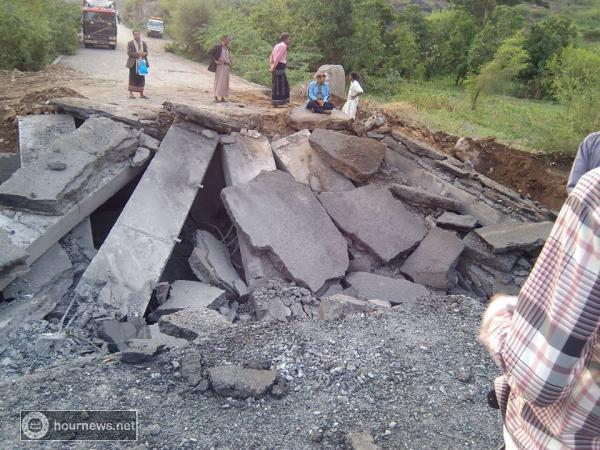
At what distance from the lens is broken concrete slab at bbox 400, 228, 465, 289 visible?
6.16 meters

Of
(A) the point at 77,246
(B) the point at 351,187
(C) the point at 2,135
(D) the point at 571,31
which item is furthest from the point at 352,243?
(D) the point at 571,31

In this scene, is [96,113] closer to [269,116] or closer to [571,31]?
[269,116]

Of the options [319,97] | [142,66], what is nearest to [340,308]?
[319,97]

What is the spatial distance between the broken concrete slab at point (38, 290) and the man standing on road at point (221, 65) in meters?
5.46

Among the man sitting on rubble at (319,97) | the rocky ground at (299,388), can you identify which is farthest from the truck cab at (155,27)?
the rocky ground at (299,388)

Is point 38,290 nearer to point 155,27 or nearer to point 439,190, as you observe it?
point 439,190

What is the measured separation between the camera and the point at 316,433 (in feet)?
9.53

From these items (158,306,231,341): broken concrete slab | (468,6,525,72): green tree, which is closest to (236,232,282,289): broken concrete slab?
(158,306,231,341): broken concrete slab

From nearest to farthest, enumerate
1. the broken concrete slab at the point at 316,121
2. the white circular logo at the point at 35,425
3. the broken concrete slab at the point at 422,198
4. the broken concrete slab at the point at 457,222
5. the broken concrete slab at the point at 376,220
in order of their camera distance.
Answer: the white circular logo at the point at 35,425 → the broken concrete slab at the point at 376,220 → the broken concrete slab at the point at 457,222 → the broken concrete slab at the point at 422,198 → the broken concrete slab at the point at 316,121

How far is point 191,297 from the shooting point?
533 centimetres

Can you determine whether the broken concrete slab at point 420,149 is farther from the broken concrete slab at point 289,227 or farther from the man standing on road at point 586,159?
the man standing on road at point 586,159

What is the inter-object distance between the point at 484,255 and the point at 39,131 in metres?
6.17

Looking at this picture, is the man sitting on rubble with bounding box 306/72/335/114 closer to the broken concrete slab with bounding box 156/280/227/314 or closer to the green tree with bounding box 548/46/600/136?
the broken concrete slab with bounding box 156/280/227/314

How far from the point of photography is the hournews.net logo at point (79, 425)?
109 inches
